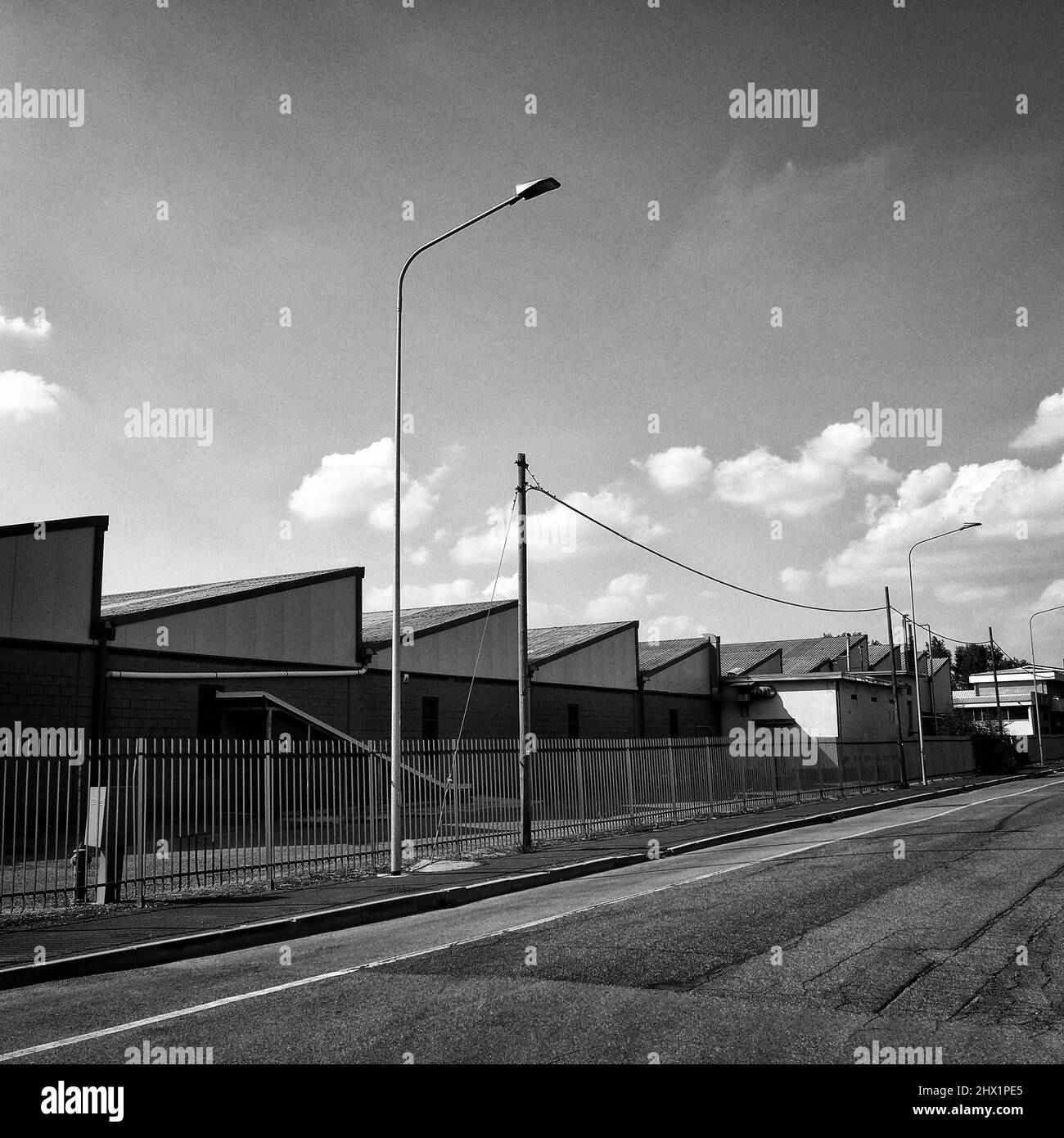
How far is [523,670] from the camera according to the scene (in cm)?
1809

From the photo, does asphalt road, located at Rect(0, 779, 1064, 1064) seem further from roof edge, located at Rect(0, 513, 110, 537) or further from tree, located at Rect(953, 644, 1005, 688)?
tree, located at Rect(953, 644, 1005, 688)

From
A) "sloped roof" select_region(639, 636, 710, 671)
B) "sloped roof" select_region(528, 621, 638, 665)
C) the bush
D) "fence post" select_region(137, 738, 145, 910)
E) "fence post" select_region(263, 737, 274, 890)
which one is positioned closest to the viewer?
"fence post" select_region(137, 738, 145, 910)

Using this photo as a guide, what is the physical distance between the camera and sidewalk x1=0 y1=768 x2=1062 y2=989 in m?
9.12

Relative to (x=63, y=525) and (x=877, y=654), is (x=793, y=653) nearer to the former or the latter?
(x=877, y=654)

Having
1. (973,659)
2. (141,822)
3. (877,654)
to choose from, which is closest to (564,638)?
(141,822)

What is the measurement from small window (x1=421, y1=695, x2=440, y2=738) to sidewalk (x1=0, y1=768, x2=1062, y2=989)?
518 inches

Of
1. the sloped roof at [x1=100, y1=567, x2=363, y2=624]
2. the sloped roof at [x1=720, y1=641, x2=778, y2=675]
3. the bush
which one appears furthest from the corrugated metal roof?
the bush

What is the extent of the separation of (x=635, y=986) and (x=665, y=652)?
4067 centimetres

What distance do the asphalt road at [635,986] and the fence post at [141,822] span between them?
2.84 m

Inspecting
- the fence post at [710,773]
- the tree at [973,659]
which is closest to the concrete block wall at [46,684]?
the fence post at [710,773]

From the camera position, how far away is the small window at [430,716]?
31.4m
